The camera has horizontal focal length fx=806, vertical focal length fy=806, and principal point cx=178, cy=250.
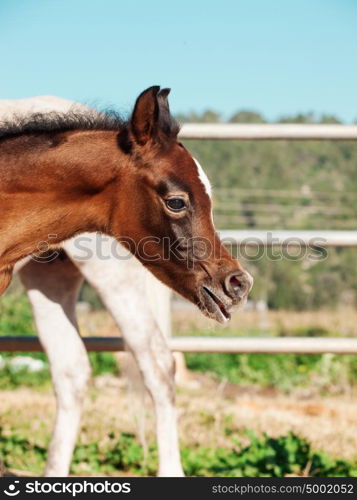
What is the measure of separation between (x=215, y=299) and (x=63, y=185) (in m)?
0.76

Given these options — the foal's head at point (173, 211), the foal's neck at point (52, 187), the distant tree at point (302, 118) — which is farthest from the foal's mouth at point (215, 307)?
the distant tree at point (302, 118)

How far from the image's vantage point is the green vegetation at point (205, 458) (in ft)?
13.8

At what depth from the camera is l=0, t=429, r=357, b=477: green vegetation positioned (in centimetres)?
421

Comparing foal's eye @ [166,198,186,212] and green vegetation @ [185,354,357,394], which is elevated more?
green vegetation @ [185,354,357,394]

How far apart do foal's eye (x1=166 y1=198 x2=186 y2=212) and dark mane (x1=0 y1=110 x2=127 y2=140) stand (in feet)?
1.42

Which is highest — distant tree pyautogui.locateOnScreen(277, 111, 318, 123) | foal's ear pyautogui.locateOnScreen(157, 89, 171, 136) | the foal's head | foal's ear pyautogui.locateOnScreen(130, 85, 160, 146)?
distant tree pyautogui.locateOnScreen(277, 111, 318, 123)

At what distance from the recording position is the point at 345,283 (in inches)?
1375

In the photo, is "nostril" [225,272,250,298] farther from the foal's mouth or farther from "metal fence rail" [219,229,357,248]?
"metal fence rail" [219,229,357,248]

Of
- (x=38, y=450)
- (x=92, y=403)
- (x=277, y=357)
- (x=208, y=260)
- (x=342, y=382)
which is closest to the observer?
(x=208, y=260)

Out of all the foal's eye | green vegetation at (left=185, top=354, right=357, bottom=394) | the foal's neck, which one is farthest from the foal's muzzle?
green vegetation at (left=185, top=354, right=357, bottom=394)

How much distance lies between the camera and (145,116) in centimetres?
312
